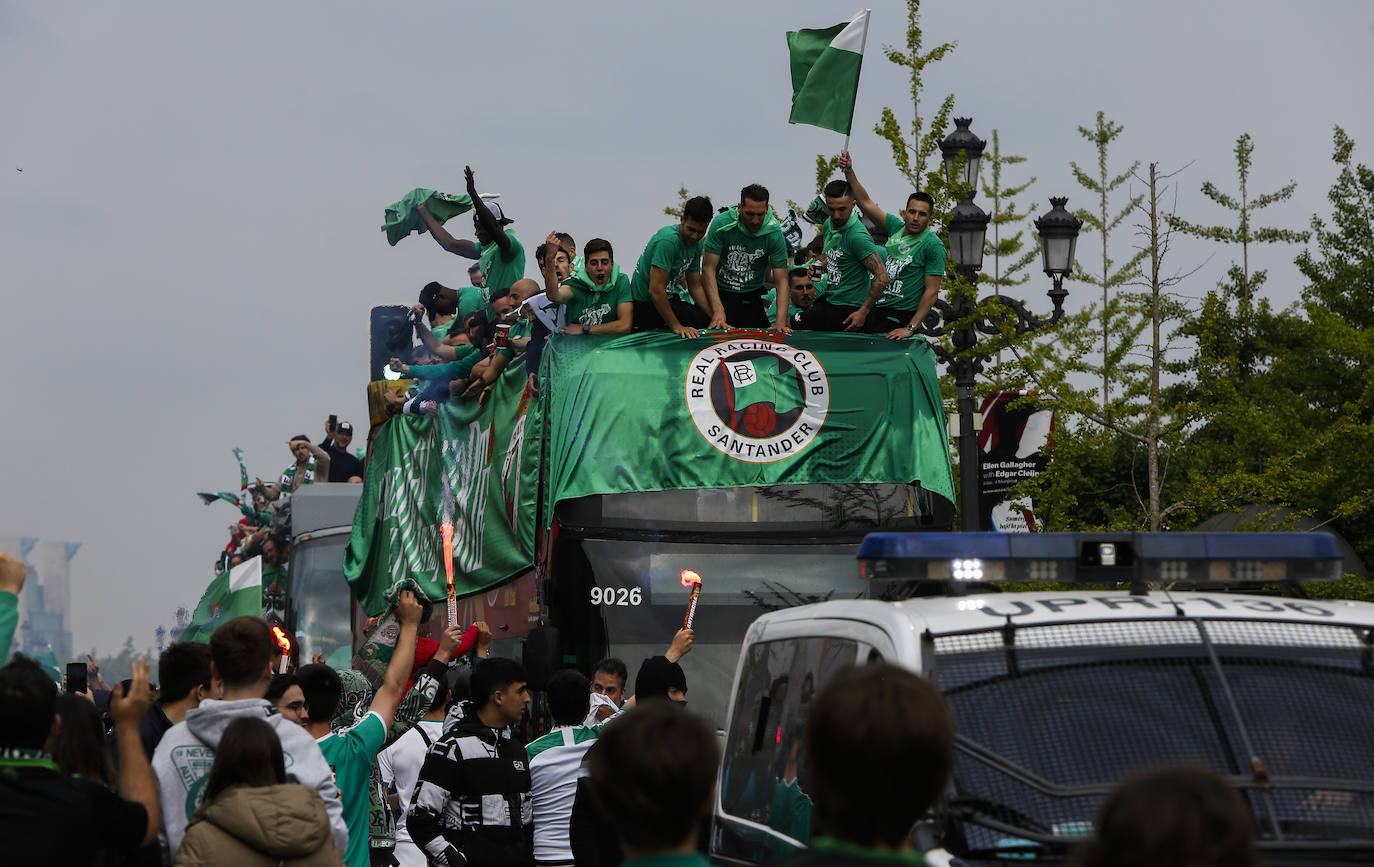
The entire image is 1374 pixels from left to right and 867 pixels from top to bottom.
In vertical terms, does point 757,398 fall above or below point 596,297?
below

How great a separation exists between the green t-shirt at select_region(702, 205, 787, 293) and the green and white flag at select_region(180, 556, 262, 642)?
722cm

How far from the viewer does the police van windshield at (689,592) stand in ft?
40.0

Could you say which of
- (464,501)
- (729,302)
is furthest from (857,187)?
(464,501)

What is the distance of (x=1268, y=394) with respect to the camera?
35969 millimetres

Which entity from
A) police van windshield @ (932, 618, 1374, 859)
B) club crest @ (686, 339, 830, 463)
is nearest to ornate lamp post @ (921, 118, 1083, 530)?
club crest @ (686, 339, 830, 463)

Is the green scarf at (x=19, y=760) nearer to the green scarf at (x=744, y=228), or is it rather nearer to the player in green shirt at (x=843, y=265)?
the green scarf at (x=744, y=228)

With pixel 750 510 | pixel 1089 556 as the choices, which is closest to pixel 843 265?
pixel 750 510

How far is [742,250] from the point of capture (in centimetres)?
1360

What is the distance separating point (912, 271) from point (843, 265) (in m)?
0.68

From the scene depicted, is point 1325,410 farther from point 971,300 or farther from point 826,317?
point 826,317

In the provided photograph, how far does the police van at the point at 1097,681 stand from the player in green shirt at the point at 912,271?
29.0 ft

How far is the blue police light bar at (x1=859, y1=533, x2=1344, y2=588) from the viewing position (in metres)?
5.05

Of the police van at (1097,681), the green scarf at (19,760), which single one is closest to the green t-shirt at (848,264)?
the police van at (1097,681)

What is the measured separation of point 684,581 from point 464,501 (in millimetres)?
4232
